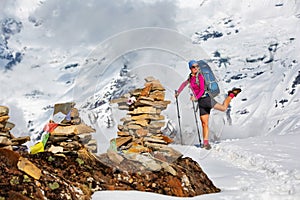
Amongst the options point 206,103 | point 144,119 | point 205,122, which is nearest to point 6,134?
point 144,119

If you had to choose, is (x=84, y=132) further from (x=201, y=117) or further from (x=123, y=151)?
(x=201, y=117)

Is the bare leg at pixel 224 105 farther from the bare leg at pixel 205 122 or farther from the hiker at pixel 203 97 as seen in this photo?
the bare leg at pixel 205 122

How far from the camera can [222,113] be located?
11.0 metres

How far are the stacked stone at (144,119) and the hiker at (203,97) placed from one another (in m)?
0.64

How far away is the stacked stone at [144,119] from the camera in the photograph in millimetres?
9117

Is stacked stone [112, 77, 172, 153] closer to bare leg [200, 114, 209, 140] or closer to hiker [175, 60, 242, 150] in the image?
hiker [175, 60, 242, 150]

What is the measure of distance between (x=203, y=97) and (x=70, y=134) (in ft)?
13.3

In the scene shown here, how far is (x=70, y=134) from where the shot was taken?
816 cm

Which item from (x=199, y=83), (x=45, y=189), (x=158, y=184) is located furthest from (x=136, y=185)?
(x=199, y=83)

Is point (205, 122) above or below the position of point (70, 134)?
above

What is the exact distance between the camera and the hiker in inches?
394

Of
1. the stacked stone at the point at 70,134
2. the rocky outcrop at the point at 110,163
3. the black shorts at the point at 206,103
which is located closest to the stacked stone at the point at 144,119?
the rocky outcrop at the point at 110,163

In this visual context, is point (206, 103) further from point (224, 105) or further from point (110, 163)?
point (110, 163)

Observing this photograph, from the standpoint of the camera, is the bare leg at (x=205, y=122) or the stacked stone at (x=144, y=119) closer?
the stacked stone at (x=144, y=119)
